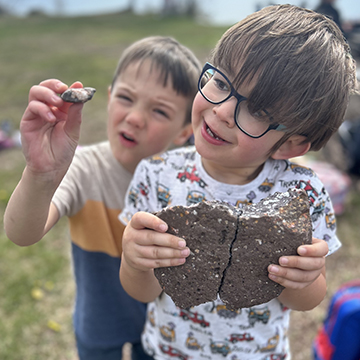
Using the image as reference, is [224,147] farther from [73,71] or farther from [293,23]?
[73,71]

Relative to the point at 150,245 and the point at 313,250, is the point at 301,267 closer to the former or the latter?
the point at 313,250

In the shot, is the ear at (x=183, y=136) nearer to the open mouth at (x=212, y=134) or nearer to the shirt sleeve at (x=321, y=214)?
the open mouth at (x=212, y=134)

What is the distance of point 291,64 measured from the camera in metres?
1.11

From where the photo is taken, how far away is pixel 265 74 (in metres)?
1.11

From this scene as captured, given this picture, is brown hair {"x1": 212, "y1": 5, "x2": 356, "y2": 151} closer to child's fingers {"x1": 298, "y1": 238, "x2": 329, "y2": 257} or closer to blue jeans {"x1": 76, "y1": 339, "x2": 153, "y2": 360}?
child's fingers {"x1": 298, "y1": 238, "x2": 329, "y2": 257}

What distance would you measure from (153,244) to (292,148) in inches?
24.1

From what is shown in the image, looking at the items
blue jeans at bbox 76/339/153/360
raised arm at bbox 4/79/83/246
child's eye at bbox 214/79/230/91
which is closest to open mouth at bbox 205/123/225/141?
child's eye at bbox 214/79/230/91

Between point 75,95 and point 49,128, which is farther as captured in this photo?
point 49,128

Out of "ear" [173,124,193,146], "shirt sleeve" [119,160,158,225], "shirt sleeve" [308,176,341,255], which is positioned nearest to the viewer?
"shirt sleeve" [308,176,341,255]

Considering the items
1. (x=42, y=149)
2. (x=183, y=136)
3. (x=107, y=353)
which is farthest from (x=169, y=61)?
(x=107, y=353)

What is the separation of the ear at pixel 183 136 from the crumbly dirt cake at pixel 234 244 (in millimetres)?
795

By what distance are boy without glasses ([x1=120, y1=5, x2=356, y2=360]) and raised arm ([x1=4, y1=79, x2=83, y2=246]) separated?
13.1 inches

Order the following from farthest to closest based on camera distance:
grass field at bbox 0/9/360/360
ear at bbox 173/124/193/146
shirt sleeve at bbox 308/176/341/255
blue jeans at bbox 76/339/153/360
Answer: grass field at bbox 0/9/360/360 → blue jeans at bbox 76/339/153/360 → ear at bbox 173/124/193/146 → shirt sleeve at bbox 308/176/341/255

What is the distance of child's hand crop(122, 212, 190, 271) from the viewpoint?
3.83ft
